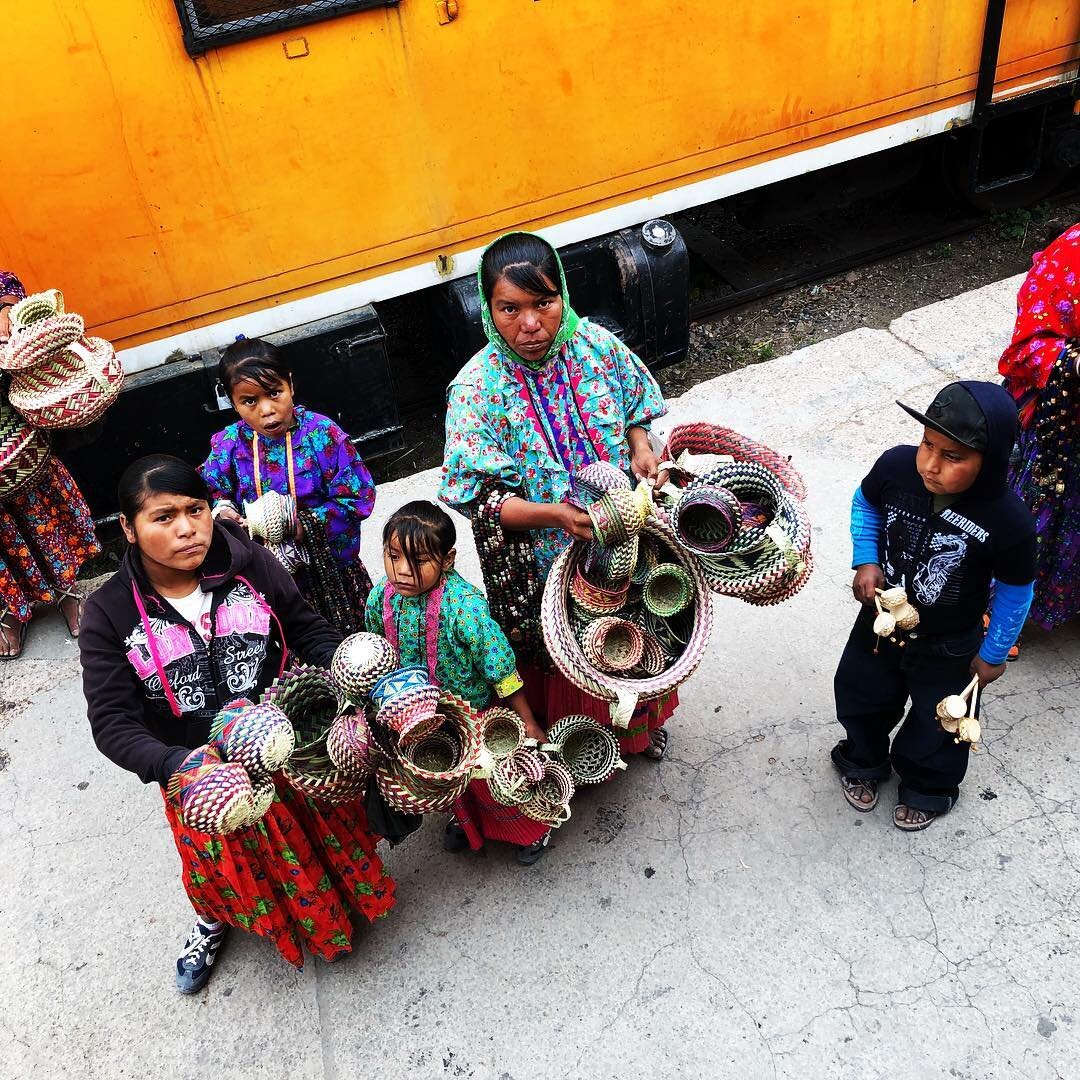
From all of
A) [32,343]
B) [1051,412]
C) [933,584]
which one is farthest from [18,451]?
[1051,412]

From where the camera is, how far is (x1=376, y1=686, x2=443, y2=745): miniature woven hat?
2062mm

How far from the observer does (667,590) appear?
2.44m

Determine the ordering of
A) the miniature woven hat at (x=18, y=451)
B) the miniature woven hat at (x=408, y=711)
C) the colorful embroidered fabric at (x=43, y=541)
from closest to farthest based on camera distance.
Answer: the miniature woven hat at (x=408, y=711)
the miniature woven hat at (x=18, y=451)
the colorful embroidered fabric at (x=43, y=541)

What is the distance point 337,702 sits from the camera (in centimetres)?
227

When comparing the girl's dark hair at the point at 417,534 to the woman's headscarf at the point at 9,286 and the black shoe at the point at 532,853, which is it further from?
the woman's headscarf at the point at 9,286

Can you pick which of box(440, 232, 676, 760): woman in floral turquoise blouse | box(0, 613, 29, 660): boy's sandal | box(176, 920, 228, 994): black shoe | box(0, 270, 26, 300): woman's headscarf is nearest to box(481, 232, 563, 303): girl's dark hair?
box(440, 232, 676, 760): woman in floral turquoise blouse

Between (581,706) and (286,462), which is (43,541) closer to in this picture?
(286,462)

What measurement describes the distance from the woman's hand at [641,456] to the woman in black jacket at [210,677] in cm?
93

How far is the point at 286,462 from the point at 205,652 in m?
0.93

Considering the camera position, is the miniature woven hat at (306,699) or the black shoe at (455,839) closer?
the miniature woven hat at (306,699)

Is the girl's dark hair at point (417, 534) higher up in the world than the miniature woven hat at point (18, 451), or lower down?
higher up

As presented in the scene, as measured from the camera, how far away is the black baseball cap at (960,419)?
2.10 m

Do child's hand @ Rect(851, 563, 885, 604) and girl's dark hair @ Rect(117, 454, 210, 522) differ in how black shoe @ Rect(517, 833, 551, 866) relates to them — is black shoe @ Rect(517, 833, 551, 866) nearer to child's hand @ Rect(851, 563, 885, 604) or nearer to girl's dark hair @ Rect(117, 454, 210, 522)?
child's hand @ Rect(851, 563, 885, 604)

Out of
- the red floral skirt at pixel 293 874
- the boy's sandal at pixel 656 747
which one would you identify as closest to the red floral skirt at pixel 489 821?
the red floral skirt at pixel 293 874
